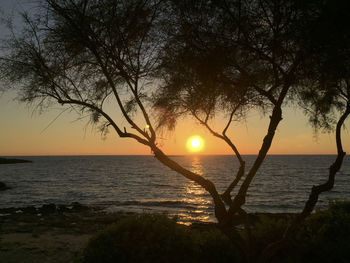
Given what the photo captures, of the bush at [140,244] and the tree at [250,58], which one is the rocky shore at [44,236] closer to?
the bush at [140,244]

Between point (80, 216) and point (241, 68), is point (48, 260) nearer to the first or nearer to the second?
point (241, 68)

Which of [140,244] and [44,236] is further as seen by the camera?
[44,236]

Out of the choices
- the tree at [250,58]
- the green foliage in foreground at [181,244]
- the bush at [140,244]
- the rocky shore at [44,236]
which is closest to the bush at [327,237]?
the green foliage in foreground at [181,244]

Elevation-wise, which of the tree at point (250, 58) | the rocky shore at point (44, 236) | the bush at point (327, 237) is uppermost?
the tree at point (250, 58)

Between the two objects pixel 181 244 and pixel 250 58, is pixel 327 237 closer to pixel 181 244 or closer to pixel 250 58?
pixel 181 244

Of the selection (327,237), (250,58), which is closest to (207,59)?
Result: (250,58)

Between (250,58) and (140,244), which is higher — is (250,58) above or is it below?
above

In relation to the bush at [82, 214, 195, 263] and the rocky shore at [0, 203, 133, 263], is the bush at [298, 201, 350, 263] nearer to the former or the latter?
the bush at [82, 214, 195, 263]

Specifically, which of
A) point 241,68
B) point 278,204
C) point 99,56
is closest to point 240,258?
point 241,68

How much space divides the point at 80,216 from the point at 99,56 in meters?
20.6

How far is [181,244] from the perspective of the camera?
24.9ft

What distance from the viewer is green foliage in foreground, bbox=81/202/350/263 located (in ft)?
23.8

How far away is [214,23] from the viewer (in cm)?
648

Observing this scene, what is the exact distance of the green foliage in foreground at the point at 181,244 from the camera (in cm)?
726
